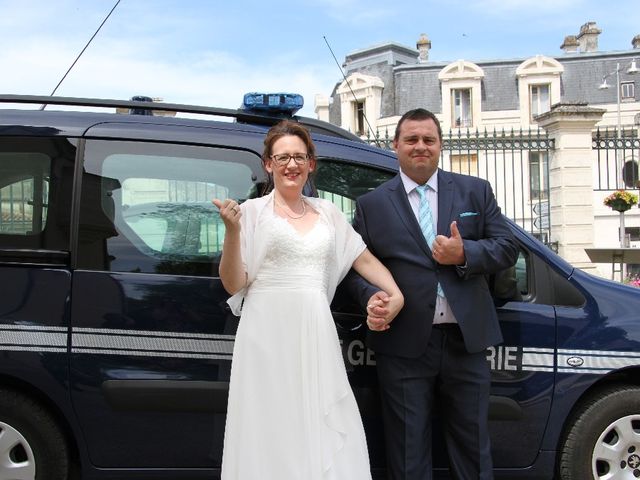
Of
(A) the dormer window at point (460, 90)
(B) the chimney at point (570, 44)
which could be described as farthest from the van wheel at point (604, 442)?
(B) the chimney at point (570, 44)

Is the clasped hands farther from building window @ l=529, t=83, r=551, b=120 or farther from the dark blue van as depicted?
building window @ l=529, t=83, r=551, b=120

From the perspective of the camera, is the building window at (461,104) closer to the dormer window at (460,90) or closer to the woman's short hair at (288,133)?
the dormer window at (460,90)

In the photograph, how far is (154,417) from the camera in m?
2.93

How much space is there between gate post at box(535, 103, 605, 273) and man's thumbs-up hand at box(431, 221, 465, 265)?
1107 cm

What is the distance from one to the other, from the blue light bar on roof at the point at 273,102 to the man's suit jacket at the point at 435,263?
0.77 metres

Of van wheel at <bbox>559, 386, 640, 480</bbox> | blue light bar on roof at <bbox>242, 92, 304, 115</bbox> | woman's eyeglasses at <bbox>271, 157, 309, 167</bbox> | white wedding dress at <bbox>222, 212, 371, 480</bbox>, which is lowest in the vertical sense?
van wheel at <bbox>559, 386, 640, 480</bbox>

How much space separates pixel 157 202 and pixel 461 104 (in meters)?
29.8

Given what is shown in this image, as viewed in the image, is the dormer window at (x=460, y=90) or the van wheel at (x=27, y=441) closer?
the van wheel at (x=27, y=441)

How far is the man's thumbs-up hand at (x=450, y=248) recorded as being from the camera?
8.48 feet

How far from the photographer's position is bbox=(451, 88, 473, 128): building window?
3119cm

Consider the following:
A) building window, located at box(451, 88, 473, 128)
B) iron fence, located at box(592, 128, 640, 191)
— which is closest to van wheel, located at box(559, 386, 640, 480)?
iron fence, located at box(592, 128, 640, 191)

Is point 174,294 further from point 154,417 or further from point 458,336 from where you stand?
point 458,336

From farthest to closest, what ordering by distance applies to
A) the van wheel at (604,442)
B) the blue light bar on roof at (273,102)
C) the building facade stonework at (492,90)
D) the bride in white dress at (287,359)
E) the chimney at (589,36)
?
1. the chimney at (589,36)
2. the building facade stonework at (492,90)
3. the blue light bar on roof at (273,102)
4. the van wheel at (604,442)
5. the bride in white dress at (287,359)

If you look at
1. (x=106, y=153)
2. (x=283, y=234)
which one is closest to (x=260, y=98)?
(x=106, y=153)
